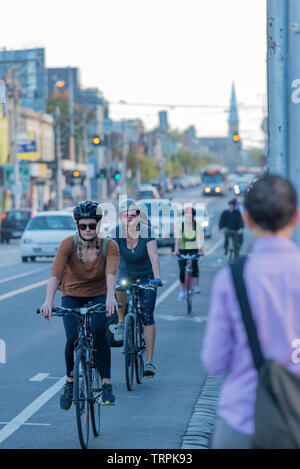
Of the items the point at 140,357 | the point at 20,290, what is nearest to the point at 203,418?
the point at 140,357

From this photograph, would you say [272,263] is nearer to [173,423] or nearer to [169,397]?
[173,423]

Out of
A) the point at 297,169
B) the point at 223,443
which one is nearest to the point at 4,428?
the point at 297,169

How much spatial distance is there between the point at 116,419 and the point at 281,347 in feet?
16.4

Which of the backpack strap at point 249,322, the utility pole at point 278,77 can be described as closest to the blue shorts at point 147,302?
the utility pole at point 278,77

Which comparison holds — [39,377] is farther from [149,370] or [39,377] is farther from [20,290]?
[20,290]

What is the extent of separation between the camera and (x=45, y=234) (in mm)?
29906

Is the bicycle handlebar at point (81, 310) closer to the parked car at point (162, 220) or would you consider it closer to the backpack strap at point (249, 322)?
the backpack strap at point (249, 322)

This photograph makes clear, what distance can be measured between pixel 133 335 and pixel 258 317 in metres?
6.45

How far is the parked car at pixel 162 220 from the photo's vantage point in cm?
3444

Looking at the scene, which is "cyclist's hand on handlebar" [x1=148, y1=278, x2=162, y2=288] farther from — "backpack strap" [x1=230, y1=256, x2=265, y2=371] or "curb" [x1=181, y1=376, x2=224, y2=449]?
"backpack strap" [x1=230, y1=256, x2=265, y2=371]

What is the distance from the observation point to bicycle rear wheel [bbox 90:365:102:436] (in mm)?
7484

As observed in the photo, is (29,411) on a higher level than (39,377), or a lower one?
higher

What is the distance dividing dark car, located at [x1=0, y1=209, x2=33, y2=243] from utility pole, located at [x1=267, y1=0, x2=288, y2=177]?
39084 mm

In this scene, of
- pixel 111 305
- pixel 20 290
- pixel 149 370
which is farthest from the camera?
pixel 20 290
